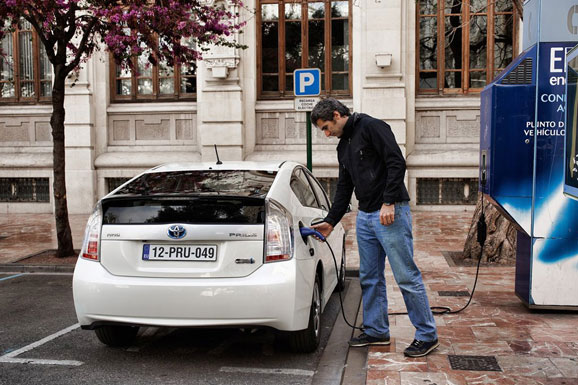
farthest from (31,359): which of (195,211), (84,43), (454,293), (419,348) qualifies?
(84,43)

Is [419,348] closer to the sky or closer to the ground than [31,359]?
closer to the sky

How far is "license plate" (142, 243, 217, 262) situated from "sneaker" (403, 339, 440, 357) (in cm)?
159

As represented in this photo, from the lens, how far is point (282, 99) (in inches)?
642

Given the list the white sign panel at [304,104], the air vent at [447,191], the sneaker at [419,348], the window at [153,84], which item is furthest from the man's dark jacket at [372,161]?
the window at [153,84]

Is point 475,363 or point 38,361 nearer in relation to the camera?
point 475,363

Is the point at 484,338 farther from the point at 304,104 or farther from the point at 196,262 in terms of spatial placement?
the point at 304,104

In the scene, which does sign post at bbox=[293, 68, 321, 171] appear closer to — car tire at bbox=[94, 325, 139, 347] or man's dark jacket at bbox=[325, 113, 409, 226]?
man's dark jacket at bbox=[325, 113, 409, 226]

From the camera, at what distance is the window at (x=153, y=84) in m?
16.7

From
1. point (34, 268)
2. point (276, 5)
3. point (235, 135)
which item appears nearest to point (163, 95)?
point (235, 135)

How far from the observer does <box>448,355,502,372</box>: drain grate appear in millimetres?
4453

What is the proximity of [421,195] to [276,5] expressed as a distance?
604 centimetres

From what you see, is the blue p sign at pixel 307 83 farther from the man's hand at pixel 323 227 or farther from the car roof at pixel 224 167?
the man's hand at pixel 323 227

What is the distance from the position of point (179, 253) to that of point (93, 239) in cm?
72

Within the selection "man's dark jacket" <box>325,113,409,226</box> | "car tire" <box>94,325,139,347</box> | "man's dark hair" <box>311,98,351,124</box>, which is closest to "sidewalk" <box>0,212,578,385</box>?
"man's dark jacket" <box>325,113,409,226</box>
